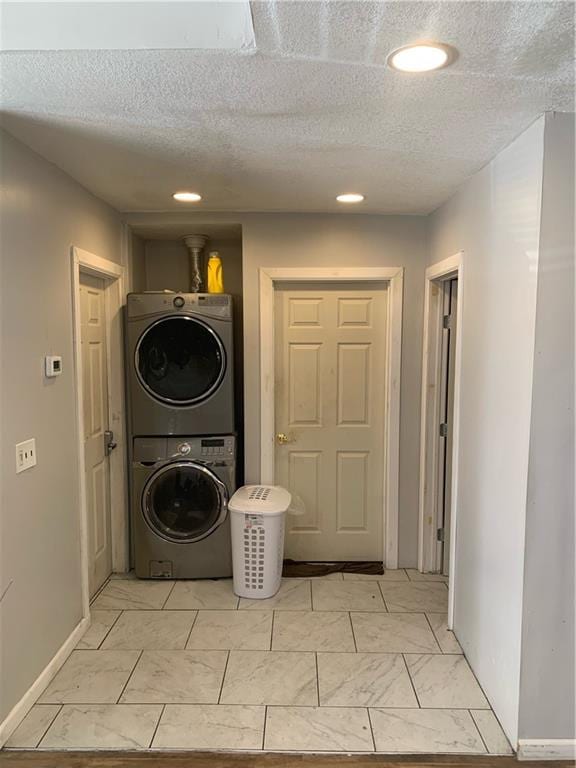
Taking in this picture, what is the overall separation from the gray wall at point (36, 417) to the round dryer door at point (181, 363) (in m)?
0.66

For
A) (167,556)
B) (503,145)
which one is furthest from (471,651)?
(503,145)

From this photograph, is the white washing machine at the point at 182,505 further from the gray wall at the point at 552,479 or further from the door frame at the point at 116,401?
the gray wall at the point at 552,479

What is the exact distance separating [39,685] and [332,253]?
2.72 metres

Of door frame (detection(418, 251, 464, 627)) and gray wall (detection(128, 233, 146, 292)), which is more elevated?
gray wall (detection(128, 233, 146, 292))

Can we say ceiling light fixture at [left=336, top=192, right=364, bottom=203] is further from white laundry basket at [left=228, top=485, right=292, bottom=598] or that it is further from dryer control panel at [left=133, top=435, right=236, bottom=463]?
white laundry basket at [left=228, top=485, right=292, bottom=598]

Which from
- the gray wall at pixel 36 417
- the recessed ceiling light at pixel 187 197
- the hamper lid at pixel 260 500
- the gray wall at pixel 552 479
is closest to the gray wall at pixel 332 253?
the hamper lid at pixel 260 500

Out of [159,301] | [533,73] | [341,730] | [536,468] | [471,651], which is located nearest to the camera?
[533,73]

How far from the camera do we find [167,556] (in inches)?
125

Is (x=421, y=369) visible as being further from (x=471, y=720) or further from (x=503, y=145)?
(x=471, y=720)

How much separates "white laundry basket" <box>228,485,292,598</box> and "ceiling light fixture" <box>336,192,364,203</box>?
1.79 meters

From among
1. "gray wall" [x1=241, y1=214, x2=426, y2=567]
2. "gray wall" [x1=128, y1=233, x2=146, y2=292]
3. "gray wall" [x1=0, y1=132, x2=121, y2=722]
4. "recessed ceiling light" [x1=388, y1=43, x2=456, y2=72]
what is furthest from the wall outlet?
"recessed ceiling light" [x1=388, y1=43, x2=456, y2=72]

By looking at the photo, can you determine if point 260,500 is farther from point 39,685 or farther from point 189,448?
point 39,685

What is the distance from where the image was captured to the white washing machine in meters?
3.13

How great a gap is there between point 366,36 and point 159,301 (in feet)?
6.73
